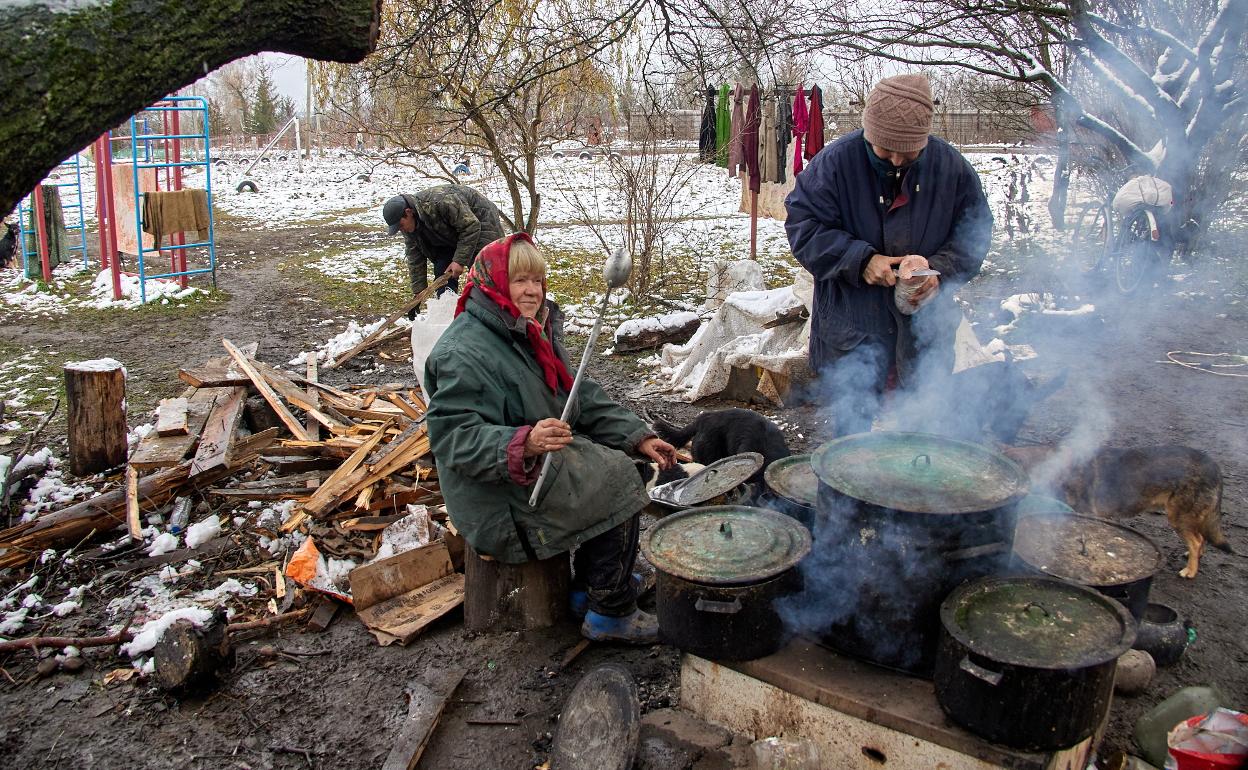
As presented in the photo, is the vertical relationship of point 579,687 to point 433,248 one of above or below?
below

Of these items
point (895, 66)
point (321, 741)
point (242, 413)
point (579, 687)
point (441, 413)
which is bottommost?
point (321, 741)

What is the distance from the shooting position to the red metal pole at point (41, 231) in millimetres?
12570

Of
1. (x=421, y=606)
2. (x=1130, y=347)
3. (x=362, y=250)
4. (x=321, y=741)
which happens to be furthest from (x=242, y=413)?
(x=362, y=250)

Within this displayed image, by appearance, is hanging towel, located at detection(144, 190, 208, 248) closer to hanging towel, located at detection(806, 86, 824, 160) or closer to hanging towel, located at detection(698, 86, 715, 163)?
hanging towel, located at detection(698, 86, 715, 163)

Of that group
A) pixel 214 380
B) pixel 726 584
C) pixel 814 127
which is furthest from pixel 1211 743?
pixel 814 127

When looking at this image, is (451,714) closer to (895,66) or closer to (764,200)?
(895,66)

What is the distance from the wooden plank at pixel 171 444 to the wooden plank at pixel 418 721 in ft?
9.59

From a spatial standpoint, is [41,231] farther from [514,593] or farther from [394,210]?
[514,593]

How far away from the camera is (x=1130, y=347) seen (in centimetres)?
844

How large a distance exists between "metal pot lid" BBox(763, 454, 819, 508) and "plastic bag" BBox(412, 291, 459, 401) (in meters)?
3.59

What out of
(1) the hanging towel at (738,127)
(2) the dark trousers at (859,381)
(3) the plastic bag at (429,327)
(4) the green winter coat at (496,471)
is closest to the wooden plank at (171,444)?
(3) the plastic bag at (429,327)

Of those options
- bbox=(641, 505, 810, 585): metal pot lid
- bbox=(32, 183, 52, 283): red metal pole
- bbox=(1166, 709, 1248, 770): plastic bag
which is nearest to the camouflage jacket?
bbox=(641, 505, 810, 585): metal pot lid

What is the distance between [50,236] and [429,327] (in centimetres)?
999

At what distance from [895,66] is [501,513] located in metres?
9.31
